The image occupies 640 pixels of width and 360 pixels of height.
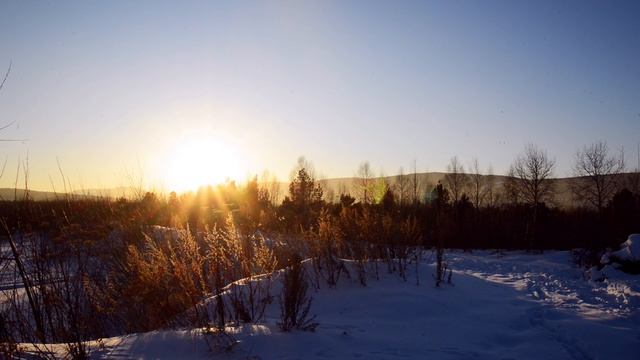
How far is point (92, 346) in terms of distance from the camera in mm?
4324

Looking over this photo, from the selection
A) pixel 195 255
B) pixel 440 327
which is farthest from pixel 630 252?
pixel 195 255

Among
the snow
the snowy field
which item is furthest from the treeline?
the snow

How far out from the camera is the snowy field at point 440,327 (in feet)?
14.7

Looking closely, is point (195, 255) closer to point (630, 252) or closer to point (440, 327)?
point (440, 327)

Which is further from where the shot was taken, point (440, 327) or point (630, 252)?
point (630, 252)

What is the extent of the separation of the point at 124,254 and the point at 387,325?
7.03m

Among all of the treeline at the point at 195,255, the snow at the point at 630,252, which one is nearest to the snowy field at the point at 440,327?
the treeline at the point at 195,255

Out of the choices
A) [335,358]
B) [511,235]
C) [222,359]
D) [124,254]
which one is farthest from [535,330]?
[511,235]

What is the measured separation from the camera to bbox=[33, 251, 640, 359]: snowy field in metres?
4.49

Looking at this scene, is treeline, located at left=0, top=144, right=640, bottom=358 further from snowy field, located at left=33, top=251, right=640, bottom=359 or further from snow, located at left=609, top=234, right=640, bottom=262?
snow, located at left=609, top=234, right=640, bottom=262

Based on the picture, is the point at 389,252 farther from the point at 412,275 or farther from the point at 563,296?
the point at 563,296

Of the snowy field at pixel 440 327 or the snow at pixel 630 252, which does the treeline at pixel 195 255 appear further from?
the snow at pixel 630 252

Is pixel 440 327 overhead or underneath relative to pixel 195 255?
underneath

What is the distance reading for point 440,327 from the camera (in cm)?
581
